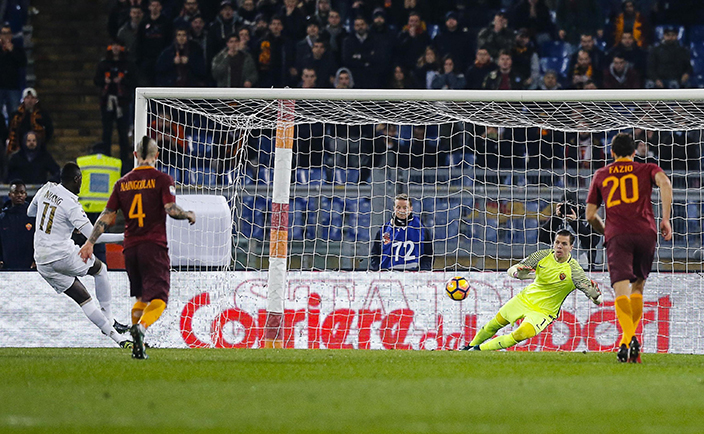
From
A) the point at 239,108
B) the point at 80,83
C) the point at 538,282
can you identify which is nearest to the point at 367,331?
the point at 538,282

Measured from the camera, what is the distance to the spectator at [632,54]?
15.4m

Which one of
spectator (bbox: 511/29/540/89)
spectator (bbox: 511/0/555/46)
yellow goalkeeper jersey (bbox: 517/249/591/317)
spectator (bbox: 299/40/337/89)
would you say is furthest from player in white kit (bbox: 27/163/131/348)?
spectator (bbox: 511/0/555/46)

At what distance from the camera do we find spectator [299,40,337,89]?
15547 millimetres

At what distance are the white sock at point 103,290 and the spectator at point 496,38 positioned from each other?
7559mm

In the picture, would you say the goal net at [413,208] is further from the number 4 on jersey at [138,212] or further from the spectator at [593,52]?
the number 4 on jersey at [138,212]

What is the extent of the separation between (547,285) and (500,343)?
775 millimetres

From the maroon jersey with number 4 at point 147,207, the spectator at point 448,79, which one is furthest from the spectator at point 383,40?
the maroon jersey with number 4 at point 147,207

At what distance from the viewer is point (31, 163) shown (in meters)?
14.7

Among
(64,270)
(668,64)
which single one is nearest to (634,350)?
(64,270)

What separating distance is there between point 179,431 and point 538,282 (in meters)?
7.05

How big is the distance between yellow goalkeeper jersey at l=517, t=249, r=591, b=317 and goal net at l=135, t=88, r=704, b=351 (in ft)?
2.63

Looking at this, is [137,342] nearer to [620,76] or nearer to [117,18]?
[620,76]

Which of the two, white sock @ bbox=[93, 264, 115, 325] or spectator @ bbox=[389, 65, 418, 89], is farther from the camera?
spectator @ bbox=[389, 65, 418, 89]

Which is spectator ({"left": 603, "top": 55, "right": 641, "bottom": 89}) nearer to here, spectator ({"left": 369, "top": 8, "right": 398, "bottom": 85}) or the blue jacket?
spectator ({"left": 369, "top": 8, "right": 398, "bottom": 85})
